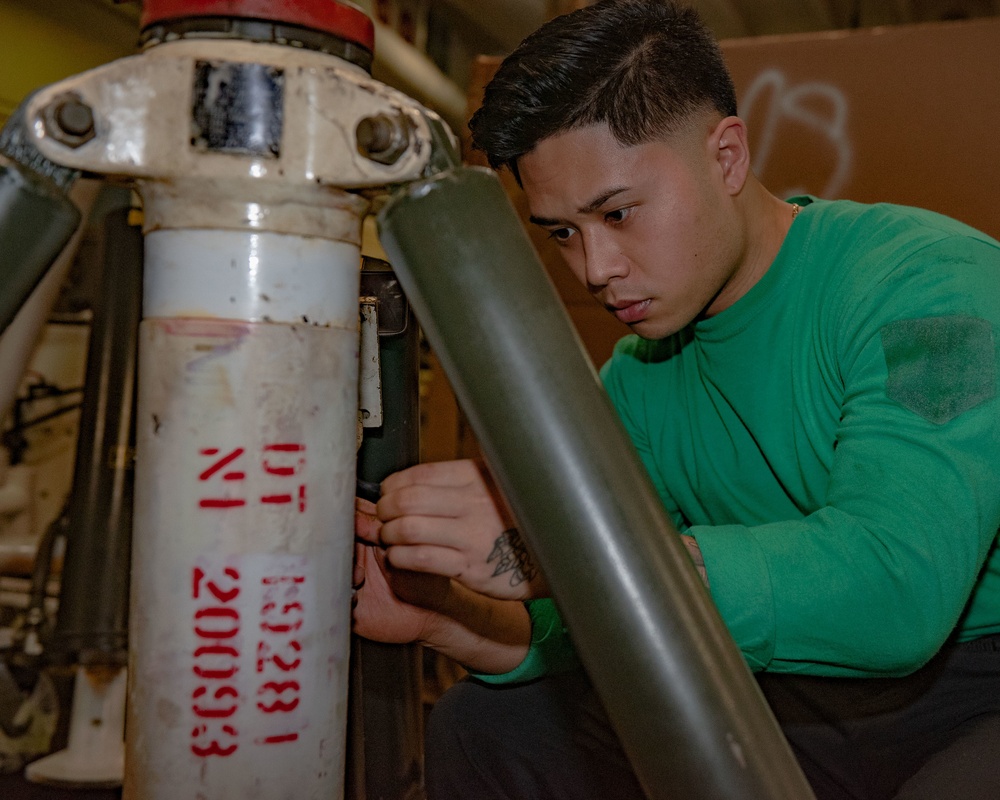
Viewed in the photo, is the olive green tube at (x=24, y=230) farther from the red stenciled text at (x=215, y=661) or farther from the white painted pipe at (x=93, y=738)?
the white painted pipe at (x=93, y=738)

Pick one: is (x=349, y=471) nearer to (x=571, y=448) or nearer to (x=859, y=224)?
(x=571, y=448)

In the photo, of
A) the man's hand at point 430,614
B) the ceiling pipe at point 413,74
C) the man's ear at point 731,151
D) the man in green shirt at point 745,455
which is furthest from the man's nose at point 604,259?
the ceiling pipe at point 413,74

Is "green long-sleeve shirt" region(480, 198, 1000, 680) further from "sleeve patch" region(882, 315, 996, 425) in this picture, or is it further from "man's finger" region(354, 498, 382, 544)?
"man's finger" region(354, 498, 382, 544)

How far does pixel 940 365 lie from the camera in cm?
60

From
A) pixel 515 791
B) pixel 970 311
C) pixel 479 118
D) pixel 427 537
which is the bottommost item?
pixel 515 791

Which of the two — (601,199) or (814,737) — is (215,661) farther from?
(814,737)

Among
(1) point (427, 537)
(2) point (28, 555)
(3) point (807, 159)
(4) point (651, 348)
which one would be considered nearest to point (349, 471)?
(1) point (427, 537)

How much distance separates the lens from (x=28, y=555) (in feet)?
5.50

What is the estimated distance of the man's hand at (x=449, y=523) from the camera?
47cm

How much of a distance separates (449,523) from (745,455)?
19.3 inches

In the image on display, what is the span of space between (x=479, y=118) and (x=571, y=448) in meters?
0.57

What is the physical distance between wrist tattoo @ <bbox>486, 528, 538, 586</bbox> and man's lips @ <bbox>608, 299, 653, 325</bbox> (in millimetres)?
364

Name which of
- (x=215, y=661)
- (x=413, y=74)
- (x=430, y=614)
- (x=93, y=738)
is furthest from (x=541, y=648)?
(x=413, y=74)

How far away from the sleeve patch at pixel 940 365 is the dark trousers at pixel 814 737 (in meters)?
0.29
